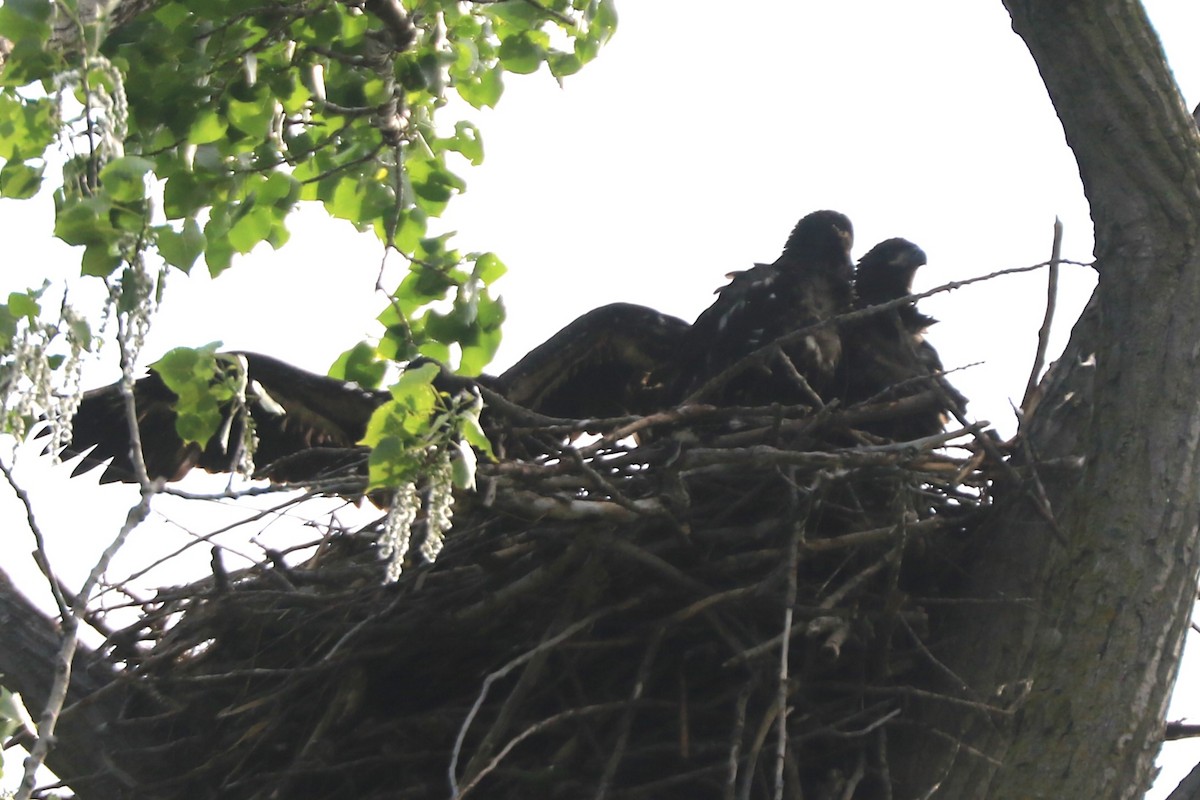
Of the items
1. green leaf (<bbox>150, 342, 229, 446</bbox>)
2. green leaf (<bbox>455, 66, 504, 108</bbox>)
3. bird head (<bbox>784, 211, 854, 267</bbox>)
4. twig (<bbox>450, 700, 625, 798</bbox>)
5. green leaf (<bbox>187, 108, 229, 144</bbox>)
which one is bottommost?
twig (<bbox>450, 700, 625, 798</bbox>)

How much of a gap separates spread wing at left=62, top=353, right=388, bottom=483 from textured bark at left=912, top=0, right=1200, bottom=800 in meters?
2.07

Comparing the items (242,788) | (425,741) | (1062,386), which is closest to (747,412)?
(1062,386)

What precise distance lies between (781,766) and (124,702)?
1.53 metres

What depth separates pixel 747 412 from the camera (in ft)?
11.7

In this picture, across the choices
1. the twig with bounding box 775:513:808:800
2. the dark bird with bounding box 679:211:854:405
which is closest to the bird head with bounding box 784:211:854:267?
the dark bird with bounding box 679:211:854:405

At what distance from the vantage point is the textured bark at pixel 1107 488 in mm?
2816

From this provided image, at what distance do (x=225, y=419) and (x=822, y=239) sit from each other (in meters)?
2.09

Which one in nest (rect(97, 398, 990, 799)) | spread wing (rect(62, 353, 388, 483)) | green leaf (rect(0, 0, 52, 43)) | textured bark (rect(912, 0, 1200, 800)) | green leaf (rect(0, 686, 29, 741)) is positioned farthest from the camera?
spread wing (rect(62, 353, 388, 483))

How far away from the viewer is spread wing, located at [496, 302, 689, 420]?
183 inches

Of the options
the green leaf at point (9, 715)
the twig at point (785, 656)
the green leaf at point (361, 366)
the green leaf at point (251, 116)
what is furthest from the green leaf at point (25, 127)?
the twig at point (785, 656)

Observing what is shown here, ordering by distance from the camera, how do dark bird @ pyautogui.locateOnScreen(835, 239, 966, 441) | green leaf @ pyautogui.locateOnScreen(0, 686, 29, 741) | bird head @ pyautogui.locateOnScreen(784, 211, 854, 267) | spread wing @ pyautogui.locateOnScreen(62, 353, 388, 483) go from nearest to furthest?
green leaf @ pyautogui.locateOnScreen(0, 686, 29, 741) < dark bird @ pyautogui.locateOnScreen(835, 239, 966, 441) < spread wing @ pyautogui.locateOnScreen(62, 353, 388, 483) < bird head @ pyautogui.locateOnScreen(784, 211, 854, 267)

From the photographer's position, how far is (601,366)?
4.81m

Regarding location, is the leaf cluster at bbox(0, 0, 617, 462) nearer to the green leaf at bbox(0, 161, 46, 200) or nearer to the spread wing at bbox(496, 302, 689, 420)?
the green leaf at bbox(0, 161, 46, 200)

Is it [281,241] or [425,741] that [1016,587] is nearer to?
[425,741]
